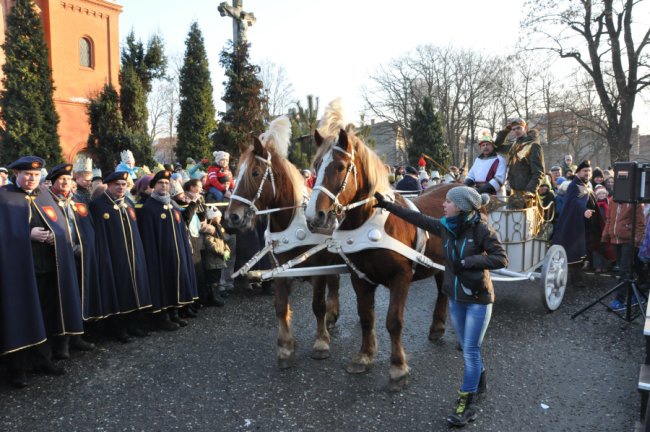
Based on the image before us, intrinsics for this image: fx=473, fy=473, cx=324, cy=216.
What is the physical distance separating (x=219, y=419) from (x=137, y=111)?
20.7 meters

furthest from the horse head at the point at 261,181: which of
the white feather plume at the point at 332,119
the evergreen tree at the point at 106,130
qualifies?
the evergreen tree at the point at 106,130

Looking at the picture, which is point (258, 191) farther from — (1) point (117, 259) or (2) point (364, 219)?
(1) point (117, 259)

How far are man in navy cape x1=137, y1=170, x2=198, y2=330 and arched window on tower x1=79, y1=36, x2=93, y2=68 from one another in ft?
75.8

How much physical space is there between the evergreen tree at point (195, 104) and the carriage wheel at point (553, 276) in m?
18.6

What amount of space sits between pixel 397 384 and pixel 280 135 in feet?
8.98

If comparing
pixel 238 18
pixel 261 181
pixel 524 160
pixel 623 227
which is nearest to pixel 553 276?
pixel 524 160

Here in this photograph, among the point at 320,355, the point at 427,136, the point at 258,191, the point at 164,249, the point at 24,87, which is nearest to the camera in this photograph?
the point at 258,191

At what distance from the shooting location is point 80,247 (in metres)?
5.09

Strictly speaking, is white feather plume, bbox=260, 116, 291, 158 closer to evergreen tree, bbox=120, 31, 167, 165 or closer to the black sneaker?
the black sneaker

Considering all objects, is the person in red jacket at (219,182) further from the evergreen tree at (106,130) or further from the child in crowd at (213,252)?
the evergreen tree at (106,130)

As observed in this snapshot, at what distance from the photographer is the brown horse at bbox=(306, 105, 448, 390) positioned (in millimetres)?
3881

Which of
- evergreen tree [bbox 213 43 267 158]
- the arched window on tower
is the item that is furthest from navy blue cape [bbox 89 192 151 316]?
the arched window on tower

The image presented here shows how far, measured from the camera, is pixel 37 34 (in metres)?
18.8

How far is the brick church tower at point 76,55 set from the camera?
77.9 ft
